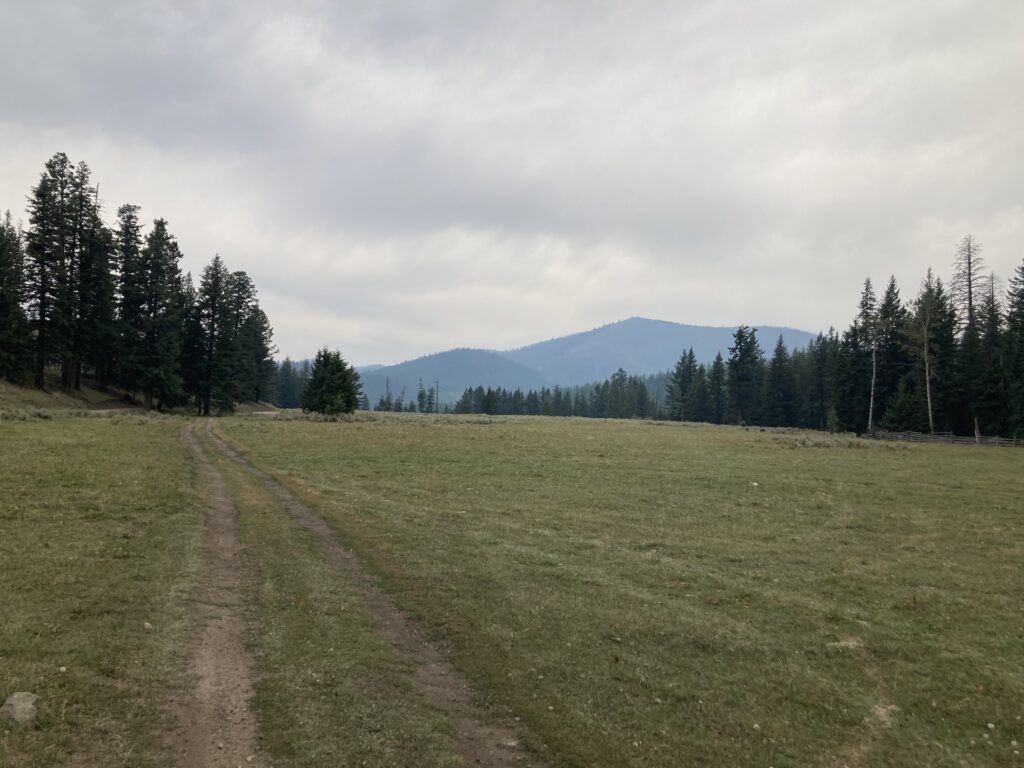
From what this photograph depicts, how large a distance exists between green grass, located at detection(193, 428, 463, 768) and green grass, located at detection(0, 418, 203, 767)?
1.32 m

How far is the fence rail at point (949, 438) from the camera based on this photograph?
58.8 meters

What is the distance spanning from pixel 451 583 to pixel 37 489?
14879mm

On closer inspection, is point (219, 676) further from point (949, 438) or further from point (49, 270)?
point (949, 438)

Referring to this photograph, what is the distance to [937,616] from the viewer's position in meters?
12.2

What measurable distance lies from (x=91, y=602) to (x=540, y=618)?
847cm

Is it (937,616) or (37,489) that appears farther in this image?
(37,489)

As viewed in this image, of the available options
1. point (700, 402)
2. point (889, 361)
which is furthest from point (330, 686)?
point (700, 402)

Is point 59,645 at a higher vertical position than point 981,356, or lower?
lower

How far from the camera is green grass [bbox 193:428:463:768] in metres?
6.61

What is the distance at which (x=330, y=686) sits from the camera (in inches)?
315

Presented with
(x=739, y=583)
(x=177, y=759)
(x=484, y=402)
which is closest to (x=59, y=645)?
(x=177, y=759)

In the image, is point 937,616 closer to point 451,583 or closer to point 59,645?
point 451,583

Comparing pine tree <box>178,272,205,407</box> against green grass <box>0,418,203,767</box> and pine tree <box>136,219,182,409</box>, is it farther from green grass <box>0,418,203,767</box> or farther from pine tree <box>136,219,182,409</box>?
green grass <box>0,418,203,767</box>

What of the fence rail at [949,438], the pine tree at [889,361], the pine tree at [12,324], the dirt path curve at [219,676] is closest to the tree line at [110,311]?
the pine tree at [12,324]
